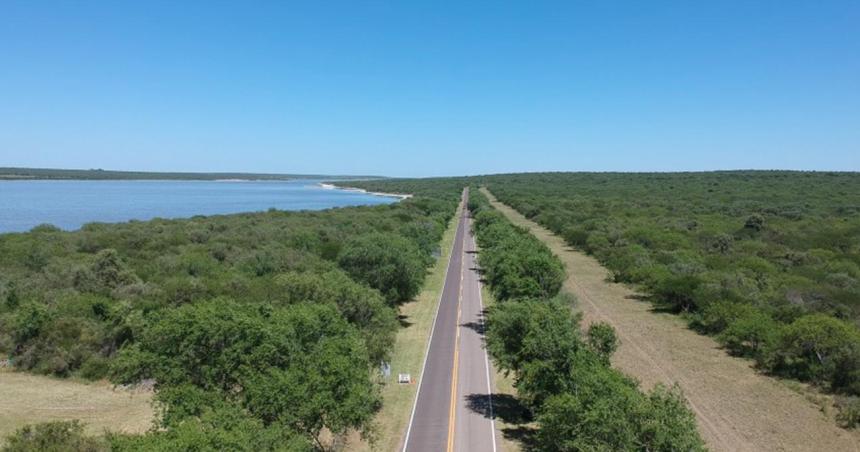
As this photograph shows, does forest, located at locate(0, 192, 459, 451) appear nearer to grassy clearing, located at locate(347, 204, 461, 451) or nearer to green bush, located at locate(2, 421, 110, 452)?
green bush, located at locate(2, 421, 110, 452)

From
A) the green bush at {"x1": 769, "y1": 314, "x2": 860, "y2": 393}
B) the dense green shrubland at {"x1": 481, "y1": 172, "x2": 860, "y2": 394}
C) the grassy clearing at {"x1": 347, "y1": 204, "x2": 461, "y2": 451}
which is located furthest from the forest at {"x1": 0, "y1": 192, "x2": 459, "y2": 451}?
the green bush at {"x1": 769, "y1": 314, "x2": 860, "y2": 393}

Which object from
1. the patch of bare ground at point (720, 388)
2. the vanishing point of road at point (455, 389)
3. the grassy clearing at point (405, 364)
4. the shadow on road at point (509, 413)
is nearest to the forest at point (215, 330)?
the grassy clearing at point (405, 364)

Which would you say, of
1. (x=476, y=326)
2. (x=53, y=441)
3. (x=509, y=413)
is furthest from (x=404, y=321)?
(x=53, y=441)

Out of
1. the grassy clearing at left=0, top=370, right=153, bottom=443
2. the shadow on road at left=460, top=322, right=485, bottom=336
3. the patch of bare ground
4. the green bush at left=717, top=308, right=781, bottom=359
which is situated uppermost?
the green bush at left=717, top=308, right=781, bottom=359

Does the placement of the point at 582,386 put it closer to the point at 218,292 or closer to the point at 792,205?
the point at 218,292

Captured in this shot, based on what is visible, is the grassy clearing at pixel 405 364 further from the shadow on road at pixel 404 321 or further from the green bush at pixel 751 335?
the green bush at pixel 751 335

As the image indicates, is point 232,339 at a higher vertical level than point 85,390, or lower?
higher

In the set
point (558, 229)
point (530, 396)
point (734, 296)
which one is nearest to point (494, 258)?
point (734, 296)
